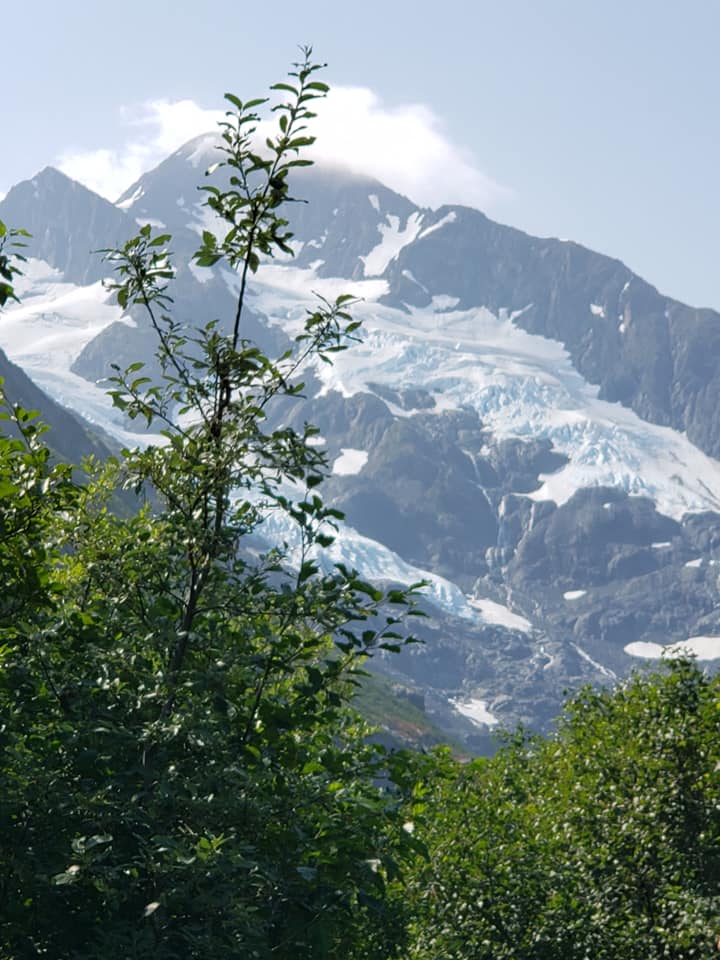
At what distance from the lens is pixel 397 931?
16672 mm

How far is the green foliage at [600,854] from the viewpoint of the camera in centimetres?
2483

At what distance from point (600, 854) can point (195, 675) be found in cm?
1975

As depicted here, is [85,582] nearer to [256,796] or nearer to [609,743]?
[256,796]

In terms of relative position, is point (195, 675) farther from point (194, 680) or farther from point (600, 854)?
point (600, 854)

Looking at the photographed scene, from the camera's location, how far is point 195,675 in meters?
10.7

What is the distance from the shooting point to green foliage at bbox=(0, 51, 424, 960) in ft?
33.9

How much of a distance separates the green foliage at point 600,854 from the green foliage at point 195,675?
909 centimetres

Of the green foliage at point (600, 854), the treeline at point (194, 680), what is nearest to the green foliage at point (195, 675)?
the treeline at point (194, 680)

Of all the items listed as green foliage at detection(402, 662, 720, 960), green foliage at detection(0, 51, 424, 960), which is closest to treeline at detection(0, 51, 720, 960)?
green foliage at detection(0, 51, 424, 960)

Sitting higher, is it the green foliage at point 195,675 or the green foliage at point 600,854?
the green foliage at point 195,675

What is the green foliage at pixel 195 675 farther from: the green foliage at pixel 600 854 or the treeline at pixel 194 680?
the green foliage at pixel 600 854

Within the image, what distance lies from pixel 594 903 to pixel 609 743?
773cm

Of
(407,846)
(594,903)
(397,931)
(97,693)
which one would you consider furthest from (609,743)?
(97,693)

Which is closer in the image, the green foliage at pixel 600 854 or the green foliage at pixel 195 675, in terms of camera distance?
→ the green foliage at pixel 195 675
